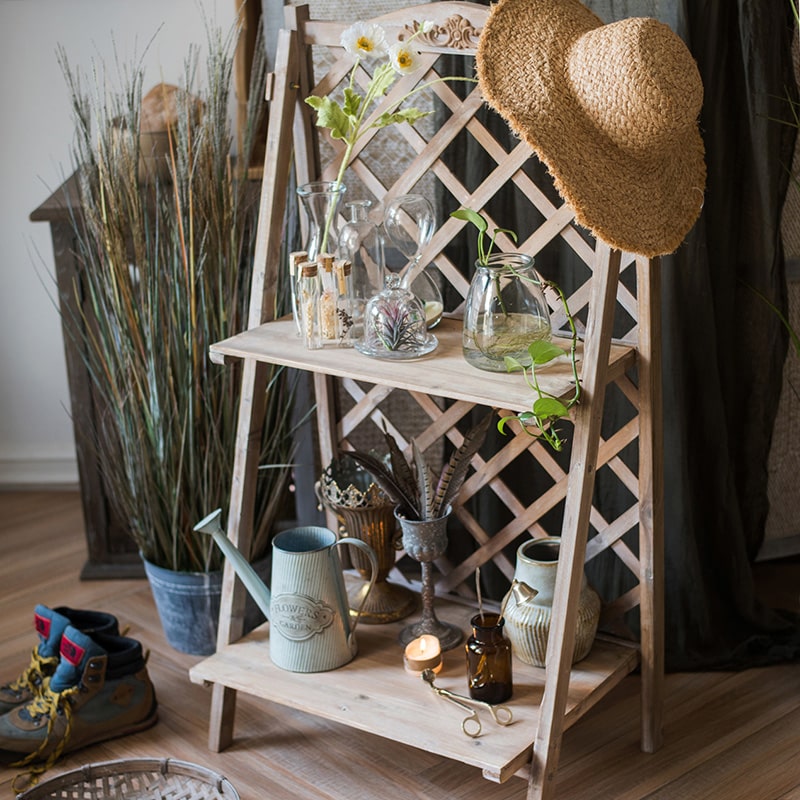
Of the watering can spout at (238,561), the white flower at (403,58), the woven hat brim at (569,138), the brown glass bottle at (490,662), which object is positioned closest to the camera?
the woven hat brim at (569,138)

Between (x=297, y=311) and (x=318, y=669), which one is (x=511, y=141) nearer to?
(x=297, y=311)

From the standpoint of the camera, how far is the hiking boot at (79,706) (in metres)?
2.11

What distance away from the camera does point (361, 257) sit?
1.96m

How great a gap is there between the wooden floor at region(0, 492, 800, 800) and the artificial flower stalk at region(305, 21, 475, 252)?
94 centimetres

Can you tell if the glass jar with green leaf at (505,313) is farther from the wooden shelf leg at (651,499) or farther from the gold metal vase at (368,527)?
the gold metal vase at (368,527)

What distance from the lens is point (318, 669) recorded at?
2.01m

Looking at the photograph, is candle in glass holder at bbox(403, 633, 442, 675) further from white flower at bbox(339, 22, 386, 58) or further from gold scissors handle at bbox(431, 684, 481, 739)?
white flower at bbox(339, 22, 386, 58)

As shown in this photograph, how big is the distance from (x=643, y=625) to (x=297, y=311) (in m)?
0.81

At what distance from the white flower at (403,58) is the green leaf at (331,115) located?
0.43 feet

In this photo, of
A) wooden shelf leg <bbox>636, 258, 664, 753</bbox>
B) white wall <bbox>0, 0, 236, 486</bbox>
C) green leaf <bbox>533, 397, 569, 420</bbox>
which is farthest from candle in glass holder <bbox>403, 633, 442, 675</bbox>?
white wall <bbox>0, 0, 236, 486</bbox>

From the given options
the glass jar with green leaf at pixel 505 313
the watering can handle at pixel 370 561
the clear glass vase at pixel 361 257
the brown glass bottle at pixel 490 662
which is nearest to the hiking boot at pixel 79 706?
the watering can handle at pixel 370 561

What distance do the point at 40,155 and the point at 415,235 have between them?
59.5 inches

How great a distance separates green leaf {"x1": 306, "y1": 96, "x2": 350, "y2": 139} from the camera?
6.07 ft

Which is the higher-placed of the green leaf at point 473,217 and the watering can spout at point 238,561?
the green leaf at point 473,217
